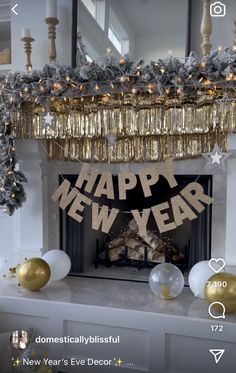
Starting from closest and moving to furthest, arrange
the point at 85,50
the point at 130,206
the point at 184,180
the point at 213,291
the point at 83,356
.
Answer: the point at 213,291 → the point at 83,356 → the point at 85,50 → the point at 184,180 → the point at 130,206

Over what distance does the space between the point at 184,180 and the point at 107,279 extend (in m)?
0.95

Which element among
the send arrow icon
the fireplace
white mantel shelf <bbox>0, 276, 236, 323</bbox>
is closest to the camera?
the send arrow icon

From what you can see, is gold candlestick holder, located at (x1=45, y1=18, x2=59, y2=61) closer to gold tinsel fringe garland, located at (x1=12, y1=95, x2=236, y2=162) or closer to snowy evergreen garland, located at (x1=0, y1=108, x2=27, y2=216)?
gold tinsel fringe garland, located at (x1=12, y1=95, x2=236, y2=162)

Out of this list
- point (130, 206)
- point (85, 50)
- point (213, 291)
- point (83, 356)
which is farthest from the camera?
point (130, 206)

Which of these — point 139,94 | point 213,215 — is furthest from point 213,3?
point 213,215

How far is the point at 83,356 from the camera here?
6.24 ft

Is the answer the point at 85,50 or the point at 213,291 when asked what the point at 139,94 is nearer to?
the point at 85,50

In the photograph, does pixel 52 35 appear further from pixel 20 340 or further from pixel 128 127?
pixel 20 340
